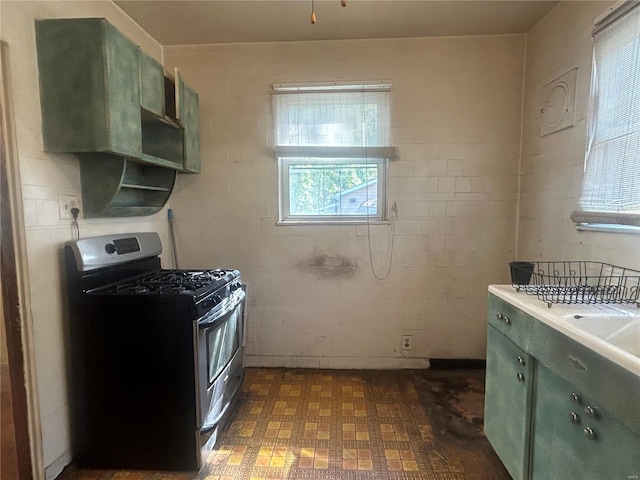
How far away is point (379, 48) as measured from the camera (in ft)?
8.68

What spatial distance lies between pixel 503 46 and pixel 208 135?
2383 mm

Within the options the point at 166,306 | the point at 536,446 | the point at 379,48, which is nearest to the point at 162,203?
the point at 166,306

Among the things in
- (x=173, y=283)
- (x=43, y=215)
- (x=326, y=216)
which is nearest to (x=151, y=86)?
(x=43, y=215)

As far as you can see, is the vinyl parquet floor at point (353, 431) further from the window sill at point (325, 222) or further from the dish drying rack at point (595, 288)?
the window sill at point (325, 222)

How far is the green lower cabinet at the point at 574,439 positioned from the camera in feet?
3.20

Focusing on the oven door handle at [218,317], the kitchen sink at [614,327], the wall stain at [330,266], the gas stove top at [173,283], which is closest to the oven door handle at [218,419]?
the oven door handle at [218,317]

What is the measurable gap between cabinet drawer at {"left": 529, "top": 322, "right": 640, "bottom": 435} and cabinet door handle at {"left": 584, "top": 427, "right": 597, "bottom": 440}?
3.7 inches

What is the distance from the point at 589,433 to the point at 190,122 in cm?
274

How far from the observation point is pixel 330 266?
2.82m

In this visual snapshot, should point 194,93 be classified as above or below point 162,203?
above

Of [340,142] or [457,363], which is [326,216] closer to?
[340,142]

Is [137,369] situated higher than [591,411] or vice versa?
[591,411]

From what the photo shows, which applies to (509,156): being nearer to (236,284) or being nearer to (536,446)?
(536,446)

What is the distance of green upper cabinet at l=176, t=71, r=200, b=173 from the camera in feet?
7.74
